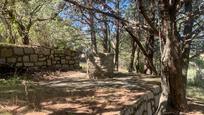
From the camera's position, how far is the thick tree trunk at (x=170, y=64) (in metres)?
5.82

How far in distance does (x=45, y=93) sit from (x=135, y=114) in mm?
1970

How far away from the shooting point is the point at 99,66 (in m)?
11.2

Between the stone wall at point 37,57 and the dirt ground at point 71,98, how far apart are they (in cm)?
250

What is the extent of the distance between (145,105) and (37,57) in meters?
5.48

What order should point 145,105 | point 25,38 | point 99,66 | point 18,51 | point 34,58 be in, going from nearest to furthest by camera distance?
point 145,105 < point 99,66 < point 18,51 < point 34,58 < point 25,38

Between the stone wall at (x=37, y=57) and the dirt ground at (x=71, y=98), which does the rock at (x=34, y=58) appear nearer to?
the stone wall at (x=37, y=57)

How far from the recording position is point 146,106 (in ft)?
27.0

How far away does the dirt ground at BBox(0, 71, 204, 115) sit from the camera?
6441mm

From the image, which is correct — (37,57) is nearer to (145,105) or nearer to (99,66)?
(99,66)

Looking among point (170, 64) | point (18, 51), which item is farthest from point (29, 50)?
point (170, 64)

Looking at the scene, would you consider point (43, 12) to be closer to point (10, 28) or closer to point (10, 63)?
point (10, 28)

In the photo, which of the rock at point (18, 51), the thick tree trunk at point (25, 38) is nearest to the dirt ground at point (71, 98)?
the rock at point (18, 51)

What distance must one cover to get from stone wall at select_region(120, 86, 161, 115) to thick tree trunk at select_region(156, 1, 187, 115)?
0.74 metres

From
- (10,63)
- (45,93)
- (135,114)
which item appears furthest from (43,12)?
(135,114)
